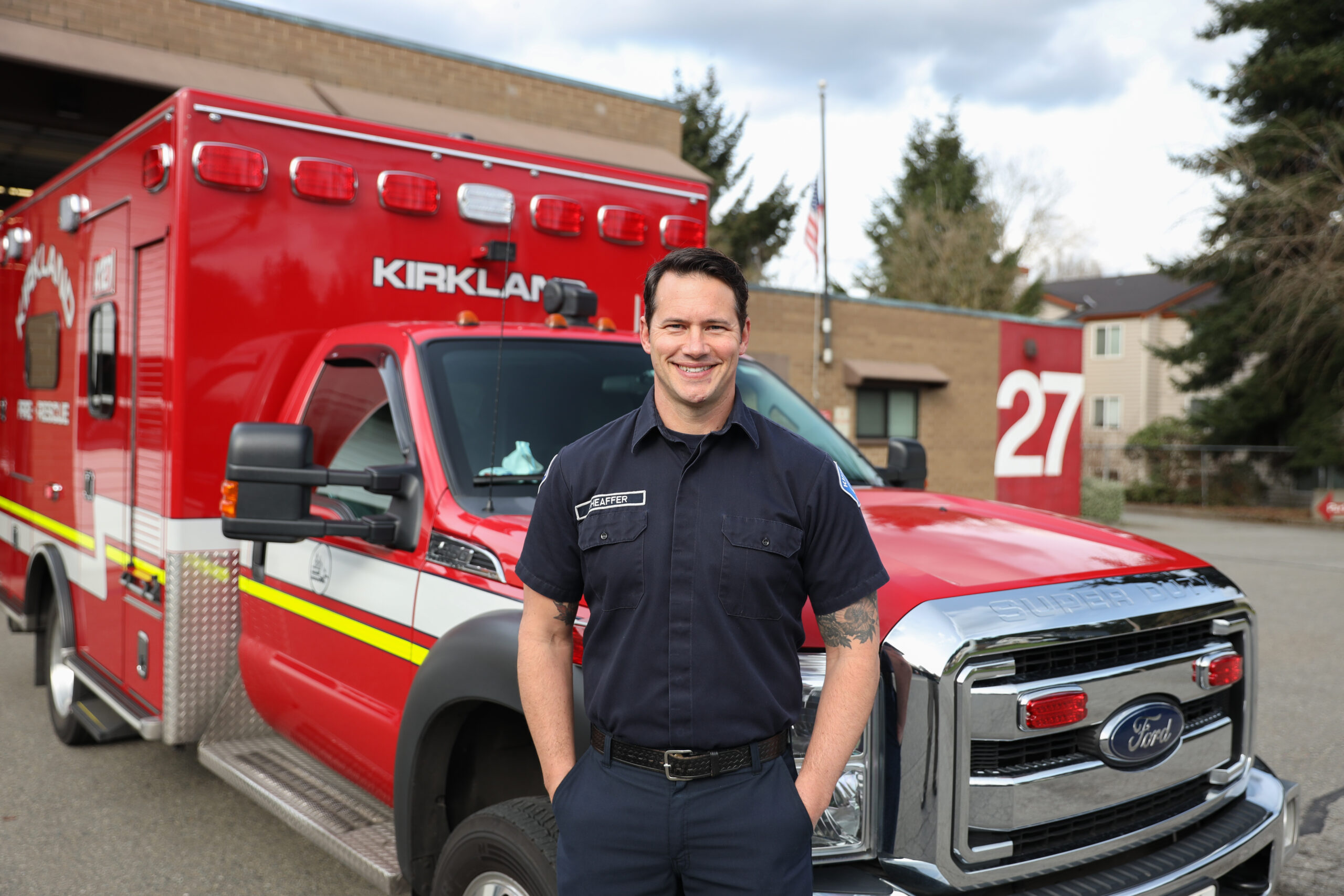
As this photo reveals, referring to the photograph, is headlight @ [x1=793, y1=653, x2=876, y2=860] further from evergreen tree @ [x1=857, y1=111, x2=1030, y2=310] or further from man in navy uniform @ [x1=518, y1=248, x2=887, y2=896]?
evergreen tree @ [x1=857, y1=111, x2=1030, y2=310]

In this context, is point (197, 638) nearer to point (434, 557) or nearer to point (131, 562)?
point (131, 562)

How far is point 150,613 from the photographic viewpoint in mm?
4324

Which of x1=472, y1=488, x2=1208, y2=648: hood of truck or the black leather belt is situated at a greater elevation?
x1=472, y1=488, x2=1208, y2=648: hood of truck

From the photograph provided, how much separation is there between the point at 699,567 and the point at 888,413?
1604cm

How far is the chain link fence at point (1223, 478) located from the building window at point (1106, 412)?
58.1 feet

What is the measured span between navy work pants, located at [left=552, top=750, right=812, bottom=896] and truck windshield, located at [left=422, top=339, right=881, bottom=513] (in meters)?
1.23

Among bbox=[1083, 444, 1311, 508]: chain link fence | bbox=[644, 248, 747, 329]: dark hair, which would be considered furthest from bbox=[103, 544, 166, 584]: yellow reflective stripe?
bbox=[1083, 444, 1311, 508]: chain link fence

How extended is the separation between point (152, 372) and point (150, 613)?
968 millimetres

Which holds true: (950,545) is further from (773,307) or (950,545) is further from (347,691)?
(773,307)

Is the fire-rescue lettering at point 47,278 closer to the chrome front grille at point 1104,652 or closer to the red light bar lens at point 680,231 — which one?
the red light bar lens at point 680,231

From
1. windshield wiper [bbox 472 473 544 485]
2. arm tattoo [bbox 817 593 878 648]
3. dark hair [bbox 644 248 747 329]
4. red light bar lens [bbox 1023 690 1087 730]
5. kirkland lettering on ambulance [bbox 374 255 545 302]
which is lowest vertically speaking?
red light bar lens [bbox 1023 690 1087 730]

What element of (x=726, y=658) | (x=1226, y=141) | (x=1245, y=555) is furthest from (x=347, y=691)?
(x=1226, y=141)

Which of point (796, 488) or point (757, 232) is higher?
point (757, 232)

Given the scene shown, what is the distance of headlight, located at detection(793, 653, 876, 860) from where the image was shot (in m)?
2.30
